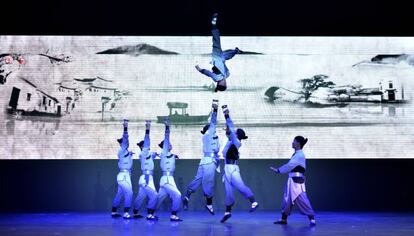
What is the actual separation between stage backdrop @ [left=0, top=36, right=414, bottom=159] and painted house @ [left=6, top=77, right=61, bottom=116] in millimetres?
19

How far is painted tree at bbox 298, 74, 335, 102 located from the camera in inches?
349

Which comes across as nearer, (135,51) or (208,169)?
(208,169)

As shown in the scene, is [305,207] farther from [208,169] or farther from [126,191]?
[126,191]

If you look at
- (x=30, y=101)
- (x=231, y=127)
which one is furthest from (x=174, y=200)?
(x=30, y=101)

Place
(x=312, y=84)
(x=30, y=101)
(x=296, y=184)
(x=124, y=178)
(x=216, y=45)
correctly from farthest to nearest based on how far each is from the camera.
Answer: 1. (x=312, y=84)
2. (x=30, y=101)
3. (x=124, y=178)
4. (x=216, y=45)
5. (x=296, y=184)

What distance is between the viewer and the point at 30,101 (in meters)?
8.73

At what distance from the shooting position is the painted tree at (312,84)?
8859 millimetres

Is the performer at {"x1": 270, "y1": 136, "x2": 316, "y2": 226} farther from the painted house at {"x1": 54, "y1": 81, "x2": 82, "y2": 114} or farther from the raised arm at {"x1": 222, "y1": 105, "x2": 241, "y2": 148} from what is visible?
the painted house at {"x1": 54, "y1": 81, "x2": 82, "y2": 114}

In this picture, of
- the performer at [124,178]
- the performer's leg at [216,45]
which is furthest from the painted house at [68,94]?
the performer's leg at [216,45]

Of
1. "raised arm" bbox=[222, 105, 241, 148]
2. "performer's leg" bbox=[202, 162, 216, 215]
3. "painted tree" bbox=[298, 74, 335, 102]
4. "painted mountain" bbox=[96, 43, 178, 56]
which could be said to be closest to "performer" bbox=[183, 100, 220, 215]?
"performer's leg" bbox=[202, 162, 216, 215]

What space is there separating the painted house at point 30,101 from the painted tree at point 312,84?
4.69 m

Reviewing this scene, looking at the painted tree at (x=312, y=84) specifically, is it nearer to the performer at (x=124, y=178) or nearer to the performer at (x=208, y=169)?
the performer at (x=208, y=169)

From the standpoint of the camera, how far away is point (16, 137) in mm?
8656

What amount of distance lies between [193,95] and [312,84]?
2.30 m
